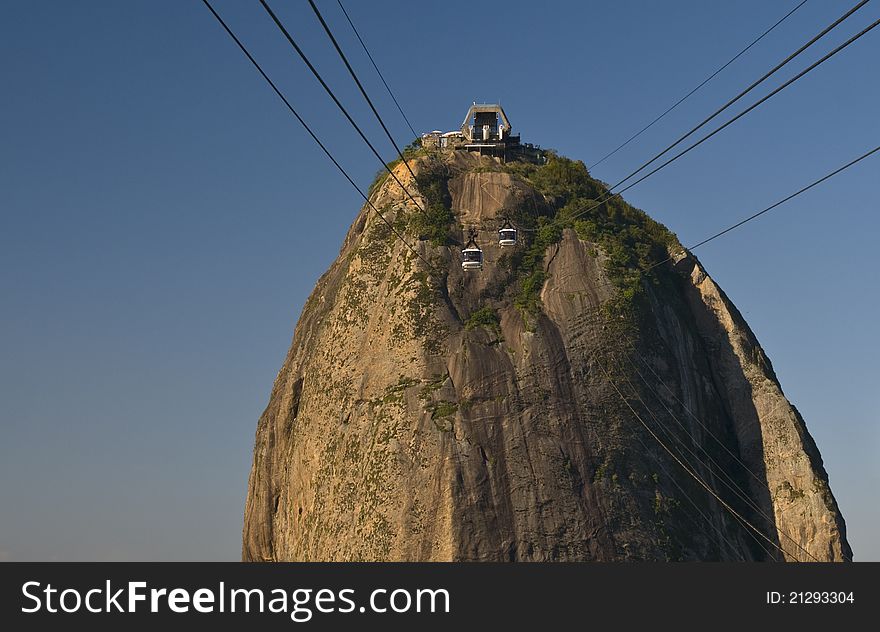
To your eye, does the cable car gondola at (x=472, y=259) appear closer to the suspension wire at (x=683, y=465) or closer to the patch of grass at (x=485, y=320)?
the patch of grass at (x=485, y=320)

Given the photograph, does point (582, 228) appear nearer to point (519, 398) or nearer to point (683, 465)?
point (519, 398)

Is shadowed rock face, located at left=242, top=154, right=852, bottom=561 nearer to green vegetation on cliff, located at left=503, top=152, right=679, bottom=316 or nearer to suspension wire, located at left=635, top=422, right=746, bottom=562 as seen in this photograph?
suspension wire, located at left=635, top=422, right=746, bottom=562

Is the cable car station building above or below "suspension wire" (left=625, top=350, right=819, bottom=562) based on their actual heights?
above

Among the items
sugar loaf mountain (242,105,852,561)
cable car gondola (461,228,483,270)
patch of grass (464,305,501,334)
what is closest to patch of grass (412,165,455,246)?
sugar loaf mountain (242,105,852,561)

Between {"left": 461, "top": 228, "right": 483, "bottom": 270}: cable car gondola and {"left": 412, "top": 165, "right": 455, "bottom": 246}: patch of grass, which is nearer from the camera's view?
{"left": 461, "top": 228, "right": 483, "bottom": 270}: cable car gondola

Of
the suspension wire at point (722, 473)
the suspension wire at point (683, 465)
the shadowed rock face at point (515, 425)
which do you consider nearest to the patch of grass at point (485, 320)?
the shadowed rock face at point (515, 425)

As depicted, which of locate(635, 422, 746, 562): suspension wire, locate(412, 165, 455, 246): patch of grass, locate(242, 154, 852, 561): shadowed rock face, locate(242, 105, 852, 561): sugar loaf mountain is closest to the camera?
locate(242, 154, 852, 561): shadowed rock face
